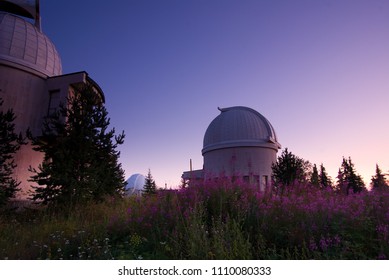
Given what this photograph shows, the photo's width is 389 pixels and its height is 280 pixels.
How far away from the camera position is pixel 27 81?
525 inches

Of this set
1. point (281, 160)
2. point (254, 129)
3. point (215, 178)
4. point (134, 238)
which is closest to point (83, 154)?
point (215, 178)

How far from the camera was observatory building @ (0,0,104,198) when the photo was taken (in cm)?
1259

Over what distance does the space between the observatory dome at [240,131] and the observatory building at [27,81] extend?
37.6 feet

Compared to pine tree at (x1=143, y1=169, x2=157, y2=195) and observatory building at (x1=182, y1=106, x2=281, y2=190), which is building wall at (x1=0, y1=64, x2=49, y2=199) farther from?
observatory building at (x1=182, y1=106, x2=281, y2=190)

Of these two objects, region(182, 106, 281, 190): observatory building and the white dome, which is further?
the white dome

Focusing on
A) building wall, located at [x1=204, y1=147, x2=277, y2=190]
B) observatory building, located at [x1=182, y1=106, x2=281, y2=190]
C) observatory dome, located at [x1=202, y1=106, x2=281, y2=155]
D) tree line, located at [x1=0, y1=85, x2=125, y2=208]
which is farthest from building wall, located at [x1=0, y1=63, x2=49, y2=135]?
observatory dome, located at [x1=202, y1=106, x2=281, y2=155]

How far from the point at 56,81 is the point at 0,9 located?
22.7 feet

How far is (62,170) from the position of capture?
958 centimetres

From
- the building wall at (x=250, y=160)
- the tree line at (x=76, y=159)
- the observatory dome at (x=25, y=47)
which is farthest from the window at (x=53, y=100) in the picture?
the building wall at (x=250, y=160)

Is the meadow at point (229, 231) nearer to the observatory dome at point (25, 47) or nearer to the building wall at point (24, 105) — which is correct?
the building wall at point (24, 105)

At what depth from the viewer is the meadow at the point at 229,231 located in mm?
3561

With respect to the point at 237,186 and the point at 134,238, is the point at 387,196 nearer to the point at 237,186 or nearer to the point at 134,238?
the point at 237,186

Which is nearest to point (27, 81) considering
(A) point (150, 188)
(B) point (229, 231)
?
(A) point (150, 188)

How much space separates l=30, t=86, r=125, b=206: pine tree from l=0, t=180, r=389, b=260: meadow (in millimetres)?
2859
